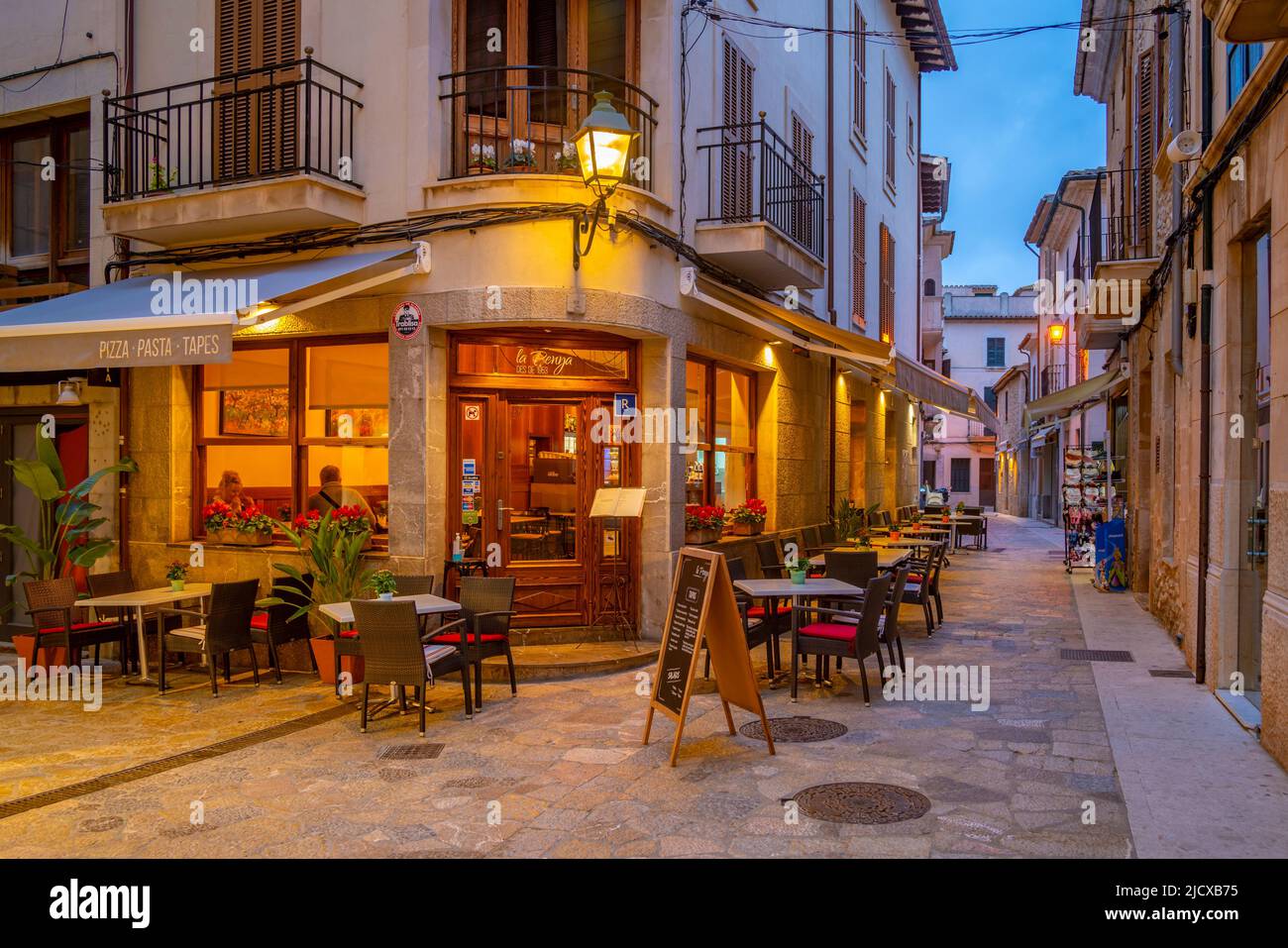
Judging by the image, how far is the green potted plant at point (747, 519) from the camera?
39.9 feet

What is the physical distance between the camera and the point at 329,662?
29.0ft

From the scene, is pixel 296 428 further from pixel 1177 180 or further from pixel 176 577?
pixel 1177 180

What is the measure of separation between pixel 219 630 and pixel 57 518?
9.76 ft

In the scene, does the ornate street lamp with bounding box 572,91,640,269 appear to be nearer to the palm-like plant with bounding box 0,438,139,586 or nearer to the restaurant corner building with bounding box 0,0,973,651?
the restaurant corner building with bounding box 0,0,973,651

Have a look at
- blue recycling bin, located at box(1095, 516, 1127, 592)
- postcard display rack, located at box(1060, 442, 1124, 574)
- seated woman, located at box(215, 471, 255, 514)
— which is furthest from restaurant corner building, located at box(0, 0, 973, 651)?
postcard display rack, located at box(1060, 442, 1124, 574)

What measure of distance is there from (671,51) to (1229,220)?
18.3 feet

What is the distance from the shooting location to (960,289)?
59188 millimetres

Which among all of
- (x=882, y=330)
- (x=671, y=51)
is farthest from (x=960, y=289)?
(x=671, y=51)

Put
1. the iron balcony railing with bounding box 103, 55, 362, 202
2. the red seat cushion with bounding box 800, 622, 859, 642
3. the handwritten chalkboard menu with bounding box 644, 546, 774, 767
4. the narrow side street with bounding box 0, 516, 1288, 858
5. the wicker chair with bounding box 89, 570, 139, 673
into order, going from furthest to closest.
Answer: the iron balcony railing with bounding box 103, 55, 362, 202 → the wicker chair with bounding box 89, 570, 139, 673 → the red seat cushion with bounding box 800, 622, 859, 642 → the handwritten chalkboard menu with bounding box 644, 546, 774, 767 → the narrow side street with bounding box 0, 516, 1288, 858

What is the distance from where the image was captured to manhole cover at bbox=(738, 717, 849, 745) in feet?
22.3

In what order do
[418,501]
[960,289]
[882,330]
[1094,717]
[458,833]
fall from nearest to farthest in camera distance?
[458,833]
[1094,717]
[418,501]
[882,330]
[960,289]

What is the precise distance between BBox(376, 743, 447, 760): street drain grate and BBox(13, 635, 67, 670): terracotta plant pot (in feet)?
15.4

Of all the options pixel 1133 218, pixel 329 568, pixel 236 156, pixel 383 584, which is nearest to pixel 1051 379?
pixel 1133 218
